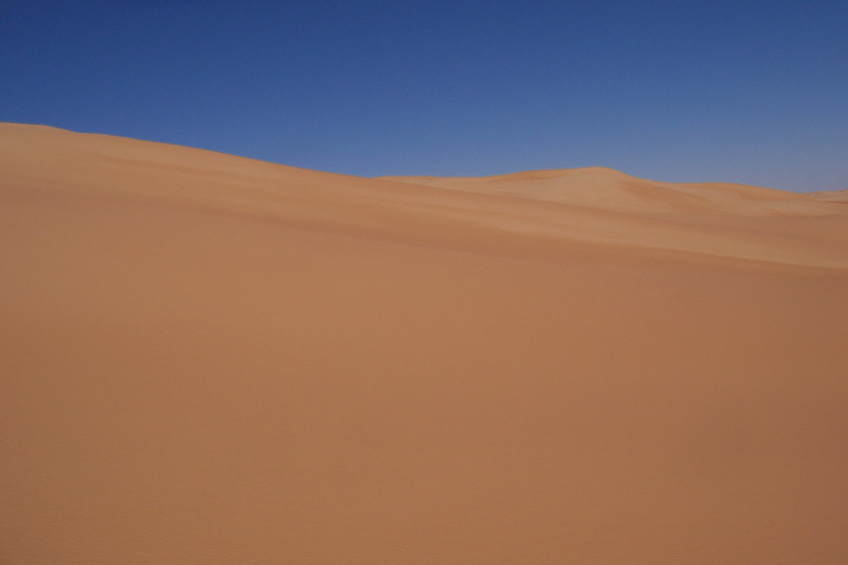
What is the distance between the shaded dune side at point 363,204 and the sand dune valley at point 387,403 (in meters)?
2.05

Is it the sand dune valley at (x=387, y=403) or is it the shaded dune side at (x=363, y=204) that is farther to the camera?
the shaded dune side at (x=363, y=204)

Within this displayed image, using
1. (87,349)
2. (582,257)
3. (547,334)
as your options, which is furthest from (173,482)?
(582,257)

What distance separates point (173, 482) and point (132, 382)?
104 centimetres

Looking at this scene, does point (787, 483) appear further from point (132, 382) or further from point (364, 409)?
point (132, 382)

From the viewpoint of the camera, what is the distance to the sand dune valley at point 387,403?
2.24 metres

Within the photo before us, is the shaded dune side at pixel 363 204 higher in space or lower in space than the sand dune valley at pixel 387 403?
higher

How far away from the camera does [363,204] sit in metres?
11.6

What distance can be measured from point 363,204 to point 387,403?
28.5 feet

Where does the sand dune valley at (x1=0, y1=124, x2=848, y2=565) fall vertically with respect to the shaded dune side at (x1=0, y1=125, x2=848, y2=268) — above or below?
below

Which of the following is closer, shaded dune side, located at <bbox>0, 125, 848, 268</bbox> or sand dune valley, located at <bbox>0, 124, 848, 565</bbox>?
sand dune valley, located at <bbox>0, 124, 848, 565</bbox>

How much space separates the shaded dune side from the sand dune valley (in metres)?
2.05

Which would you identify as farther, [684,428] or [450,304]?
[450,304]

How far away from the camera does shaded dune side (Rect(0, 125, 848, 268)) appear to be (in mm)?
9172

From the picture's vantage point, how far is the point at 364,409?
10.4ft
